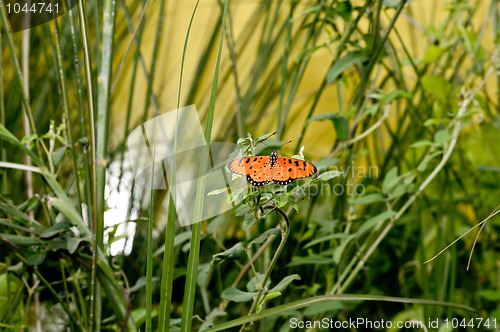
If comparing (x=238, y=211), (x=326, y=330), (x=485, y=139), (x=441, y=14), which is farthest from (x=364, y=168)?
(x=441, y=14)

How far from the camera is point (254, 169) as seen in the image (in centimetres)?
26

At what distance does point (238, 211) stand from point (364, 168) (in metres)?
0.50

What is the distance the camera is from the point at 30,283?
19.8 inches

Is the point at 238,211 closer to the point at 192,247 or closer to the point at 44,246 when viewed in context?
the point at 192,247

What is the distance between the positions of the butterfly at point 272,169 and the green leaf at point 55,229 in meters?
0.20

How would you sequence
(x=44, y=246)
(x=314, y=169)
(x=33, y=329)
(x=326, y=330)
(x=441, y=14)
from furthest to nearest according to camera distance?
(x=441, y=14) < (x=33, y=329) < (x=326, y=330) < (x=44, y=246) < (x=314, y=169)

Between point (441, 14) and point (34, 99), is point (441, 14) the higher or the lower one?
the higher one

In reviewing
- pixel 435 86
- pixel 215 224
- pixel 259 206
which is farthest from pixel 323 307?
pixel 435 86

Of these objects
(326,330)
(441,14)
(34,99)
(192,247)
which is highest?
(441,14)

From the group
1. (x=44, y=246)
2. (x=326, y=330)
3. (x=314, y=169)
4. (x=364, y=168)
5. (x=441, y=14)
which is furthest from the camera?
(x=441, y=14)

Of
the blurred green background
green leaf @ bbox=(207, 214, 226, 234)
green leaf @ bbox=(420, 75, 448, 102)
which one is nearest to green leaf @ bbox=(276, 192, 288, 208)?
the blurred green background

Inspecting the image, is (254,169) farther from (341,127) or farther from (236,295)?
(341,127)

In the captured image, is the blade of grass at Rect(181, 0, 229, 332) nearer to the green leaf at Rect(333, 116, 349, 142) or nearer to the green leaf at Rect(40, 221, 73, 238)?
the green leaf at Rect(40, 221, 73, 238)

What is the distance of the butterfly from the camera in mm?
253
